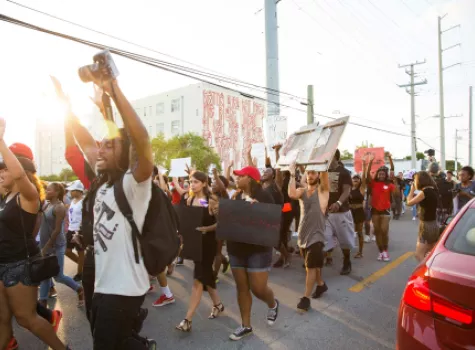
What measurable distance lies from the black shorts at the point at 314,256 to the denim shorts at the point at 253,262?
3.51ft

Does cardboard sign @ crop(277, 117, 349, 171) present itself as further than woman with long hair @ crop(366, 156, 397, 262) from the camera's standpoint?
No

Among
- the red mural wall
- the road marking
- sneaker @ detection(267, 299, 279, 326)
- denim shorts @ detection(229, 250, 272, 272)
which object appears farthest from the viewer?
the red mural wall

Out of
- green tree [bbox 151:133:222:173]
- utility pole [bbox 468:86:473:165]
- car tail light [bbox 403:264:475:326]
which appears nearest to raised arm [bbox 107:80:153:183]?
car tail light [bbox 403:264:475:326]

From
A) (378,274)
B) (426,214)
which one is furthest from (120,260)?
(378,274)

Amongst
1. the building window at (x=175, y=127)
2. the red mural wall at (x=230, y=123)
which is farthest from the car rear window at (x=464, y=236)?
the building window at (x=175, y=127)

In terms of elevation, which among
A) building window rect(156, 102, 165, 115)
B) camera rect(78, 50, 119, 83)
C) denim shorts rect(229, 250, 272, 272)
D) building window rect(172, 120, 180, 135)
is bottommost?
denim shorts rect(229, 250, 272, 272)

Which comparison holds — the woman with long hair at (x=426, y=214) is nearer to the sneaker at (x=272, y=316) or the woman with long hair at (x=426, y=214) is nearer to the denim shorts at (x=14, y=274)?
the sneaker at (x=272, y=316)

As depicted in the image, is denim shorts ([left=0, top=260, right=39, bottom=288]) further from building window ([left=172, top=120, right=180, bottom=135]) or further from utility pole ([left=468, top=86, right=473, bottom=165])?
building window ([left=172, top=120, right=180, bottom=135])

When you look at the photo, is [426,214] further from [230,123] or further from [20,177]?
[230,123]

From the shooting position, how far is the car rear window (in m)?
2.46

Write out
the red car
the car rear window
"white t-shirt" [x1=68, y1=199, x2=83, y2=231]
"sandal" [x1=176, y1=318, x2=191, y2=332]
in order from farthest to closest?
1. "white t-shirt" [x1=68, y1=199, x2=83, y2=231]
2. "sandal" [x1=176, y1=318, x2=191, y2=332]
3. the car rear window
4. the red car

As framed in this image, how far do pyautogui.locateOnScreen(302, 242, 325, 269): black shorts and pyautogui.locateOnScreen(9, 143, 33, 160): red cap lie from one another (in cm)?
338

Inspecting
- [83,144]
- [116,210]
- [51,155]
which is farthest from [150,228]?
[51,155]

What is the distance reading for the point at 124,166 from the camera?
224 centimetres
